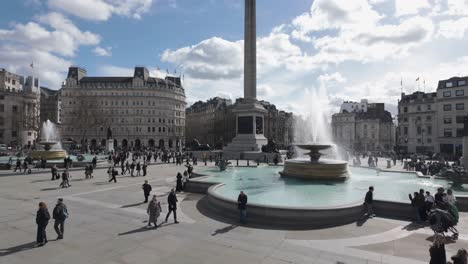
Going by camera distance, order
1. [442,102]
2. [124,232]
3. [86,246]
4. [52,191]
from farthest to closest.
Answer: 1. [442,102]
2. [52,191]
3. [124,232]
4. [86,246]

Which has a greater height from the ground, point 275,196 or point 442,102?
point 442,102

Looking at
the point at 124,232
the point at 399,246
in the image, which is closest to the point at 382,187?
the point at 399,246

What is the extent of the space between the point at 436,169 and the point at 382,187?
12.4m

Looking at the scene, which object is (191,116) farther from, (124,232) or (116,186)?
(124,232)

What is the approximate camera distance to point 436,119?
74.9 m

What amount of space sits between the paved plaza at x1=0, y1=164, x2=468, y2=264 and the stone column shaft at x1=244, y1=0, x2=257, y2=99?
42214 mm

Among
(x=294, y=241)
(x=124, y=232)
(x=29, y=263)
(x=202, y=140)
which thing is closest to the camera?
(x=29, y=263)

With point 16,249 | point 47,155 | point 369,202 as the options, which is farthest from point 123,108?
point 369,202

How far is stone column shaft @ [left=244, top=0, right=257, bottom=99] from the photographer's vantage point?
5422 cm

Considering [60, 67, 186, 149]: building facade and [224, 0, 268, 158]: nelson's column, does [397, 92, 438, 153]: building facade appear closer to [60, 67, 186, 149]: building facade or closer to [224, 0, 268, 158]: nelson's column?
[224, 0, 268, 158]: nelson's column

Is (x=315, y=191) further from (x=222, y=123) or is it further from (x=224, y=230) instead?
(x=222, y=123)

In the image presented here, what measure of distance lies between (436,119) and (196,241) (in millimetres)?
84138

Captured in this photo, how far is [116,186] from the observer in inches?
864

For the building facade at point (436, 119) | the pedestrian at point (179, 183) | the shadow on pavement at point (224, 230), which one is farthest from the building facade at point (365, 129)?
the shadow on pavement at point (224, 230)
